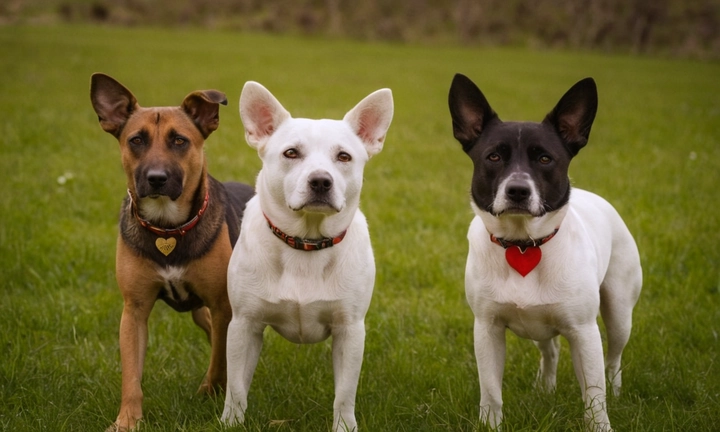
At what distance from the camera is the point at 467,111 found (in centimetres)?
395

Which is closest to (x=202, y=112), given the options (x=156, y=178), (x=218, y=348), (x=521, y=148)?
(x=156, y=178)

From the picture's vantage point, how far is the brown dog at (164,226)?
4.00 metres

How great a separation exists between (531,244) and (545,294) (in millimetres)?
271

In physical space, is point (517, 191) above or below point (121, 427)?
above

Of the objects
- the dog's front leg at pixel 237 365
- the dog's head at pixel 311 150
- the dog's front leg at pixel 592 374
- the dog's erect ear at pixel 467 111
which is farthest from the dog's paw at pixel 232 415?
the dog's erect ear at pixel 467 111

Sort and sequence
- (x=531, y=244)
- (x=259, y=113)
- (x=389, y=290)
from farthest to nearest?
(x=389, y=290)
(x=259, y=113)
(x=531, y=244)

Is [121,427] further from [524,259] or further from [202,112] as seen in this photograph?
[524,259]

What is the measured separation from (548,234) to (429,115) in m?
11.4

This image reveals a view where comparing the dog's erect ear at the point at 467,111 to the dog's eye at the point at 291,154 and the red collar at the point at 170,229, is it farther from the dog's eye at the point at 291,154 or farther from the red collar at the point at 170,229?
the red collar at the point at 170,229

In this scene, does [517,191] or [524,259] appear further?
[524,259]

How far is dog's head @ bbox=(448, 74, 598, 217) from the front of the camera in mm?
3541

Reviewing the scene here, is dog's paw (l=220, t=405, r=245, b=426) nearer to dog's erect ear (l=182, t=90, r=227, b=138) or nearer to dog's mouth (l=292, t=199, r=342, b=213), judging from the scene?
dog's mouth (l=292, t=199, r=342, b=213)

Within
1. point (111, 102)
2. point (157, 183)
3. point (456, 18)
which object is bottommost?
point (456, 18)

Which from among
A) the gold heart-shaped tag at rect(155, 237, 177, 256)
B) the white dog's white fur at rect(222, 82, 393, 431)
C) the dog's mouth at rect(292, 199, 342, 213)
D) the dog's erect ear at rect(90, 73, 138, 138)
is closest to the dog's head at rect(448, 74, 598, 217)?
the white dog's white fur at rect(222, 82, 393, 431)
